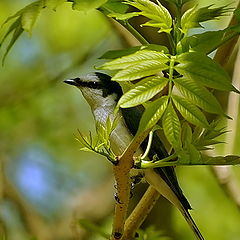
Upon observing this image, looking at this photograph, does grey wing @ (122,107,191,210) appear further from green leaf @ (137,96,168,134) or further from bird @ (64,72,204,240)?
green leaf @ (137,96,168,134)

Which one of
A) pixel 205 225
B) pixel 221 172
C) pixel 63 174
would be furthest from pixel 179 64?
pixel 63 174

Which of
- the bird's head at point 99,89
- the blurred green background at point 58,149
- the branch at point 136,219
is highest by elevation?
the branch at point 136,219

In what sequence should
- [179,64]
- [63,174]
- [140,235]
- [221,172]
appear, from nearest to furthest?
[179,64] → [140,235] → [221,172] → [63,174]

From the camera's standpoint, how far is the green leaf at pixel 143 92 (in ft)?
1.88

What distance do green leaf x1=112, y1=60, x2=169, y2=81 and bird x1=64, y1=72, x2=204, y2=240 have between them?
421 millimetres

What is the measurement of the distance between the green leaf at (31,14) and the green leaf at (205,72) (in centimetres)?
15

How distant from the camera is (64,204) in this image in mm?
2000

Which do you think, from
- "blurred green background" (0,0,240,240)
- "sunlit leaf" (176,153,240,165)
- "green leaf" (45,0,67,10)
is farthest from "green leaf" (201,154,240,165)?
"blurred green background" (0,0,240,240)

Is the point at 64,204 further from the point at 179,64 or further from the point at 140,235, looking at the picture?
→ the point at 179,64

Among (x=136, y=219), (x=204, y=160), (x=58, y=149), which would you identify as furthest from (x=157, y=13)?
(x=58, y=149)

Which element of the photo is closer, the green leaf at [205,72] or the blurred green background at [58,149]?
the green leaf at [205,72]

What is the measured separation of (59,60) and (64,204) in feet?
1.68

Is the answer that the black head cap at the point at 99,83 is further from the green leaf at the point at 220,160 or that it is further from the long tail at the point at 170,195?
the green leaf at the point at 220,160

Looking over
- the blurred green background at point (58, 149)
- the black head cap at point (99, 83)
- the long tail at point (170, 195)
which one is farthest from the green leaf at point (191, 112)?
the blurred green background at point (58, 149)
